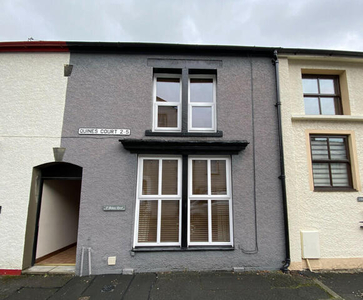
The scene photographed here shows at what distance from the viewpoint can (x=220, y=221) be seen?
4777 millimetres

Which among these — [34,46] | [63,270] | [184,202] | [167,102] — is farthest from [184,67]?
[63,270]

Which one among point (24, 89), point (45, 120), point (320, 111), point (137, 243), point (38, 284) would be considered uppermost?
point (24, 89)

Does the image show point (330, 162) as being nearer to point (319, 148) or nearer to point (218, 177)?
point (319, 148)

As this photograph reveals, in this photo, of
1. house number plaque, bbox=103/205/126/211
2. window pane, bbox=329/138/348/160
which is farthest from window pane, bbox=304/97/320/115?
house number plaque, bbox=103/205/126/211

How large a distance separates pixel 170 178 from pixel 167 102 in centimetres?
206

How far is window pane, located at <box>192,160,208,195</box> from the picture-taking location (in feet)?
15.9

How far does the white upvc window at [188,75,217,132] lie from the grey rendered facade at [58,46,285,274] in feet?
0.78

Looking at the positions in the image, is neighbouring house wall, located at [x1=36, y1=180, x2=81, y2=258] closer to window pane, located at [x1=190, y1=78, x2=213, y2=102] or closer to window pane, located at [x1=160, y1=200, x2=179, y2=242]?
window pane, located at [x1=160, y1=200, x2=179, y2=242]

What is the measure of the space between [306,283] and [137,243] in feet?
12.1

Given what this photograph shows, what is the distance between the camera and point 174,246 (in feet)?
15.1

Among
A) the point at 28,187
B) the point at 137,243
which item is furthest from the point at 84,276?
the point at 28,187

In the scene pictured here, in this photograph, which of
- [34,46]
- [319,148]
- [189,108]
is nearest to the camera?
[34,46]

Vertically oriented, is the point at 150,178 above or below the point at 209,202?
above

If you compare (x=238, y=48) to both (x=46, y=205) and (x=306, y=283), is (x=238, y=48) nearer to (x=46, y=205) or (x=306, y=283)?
(x=306, y=283)
